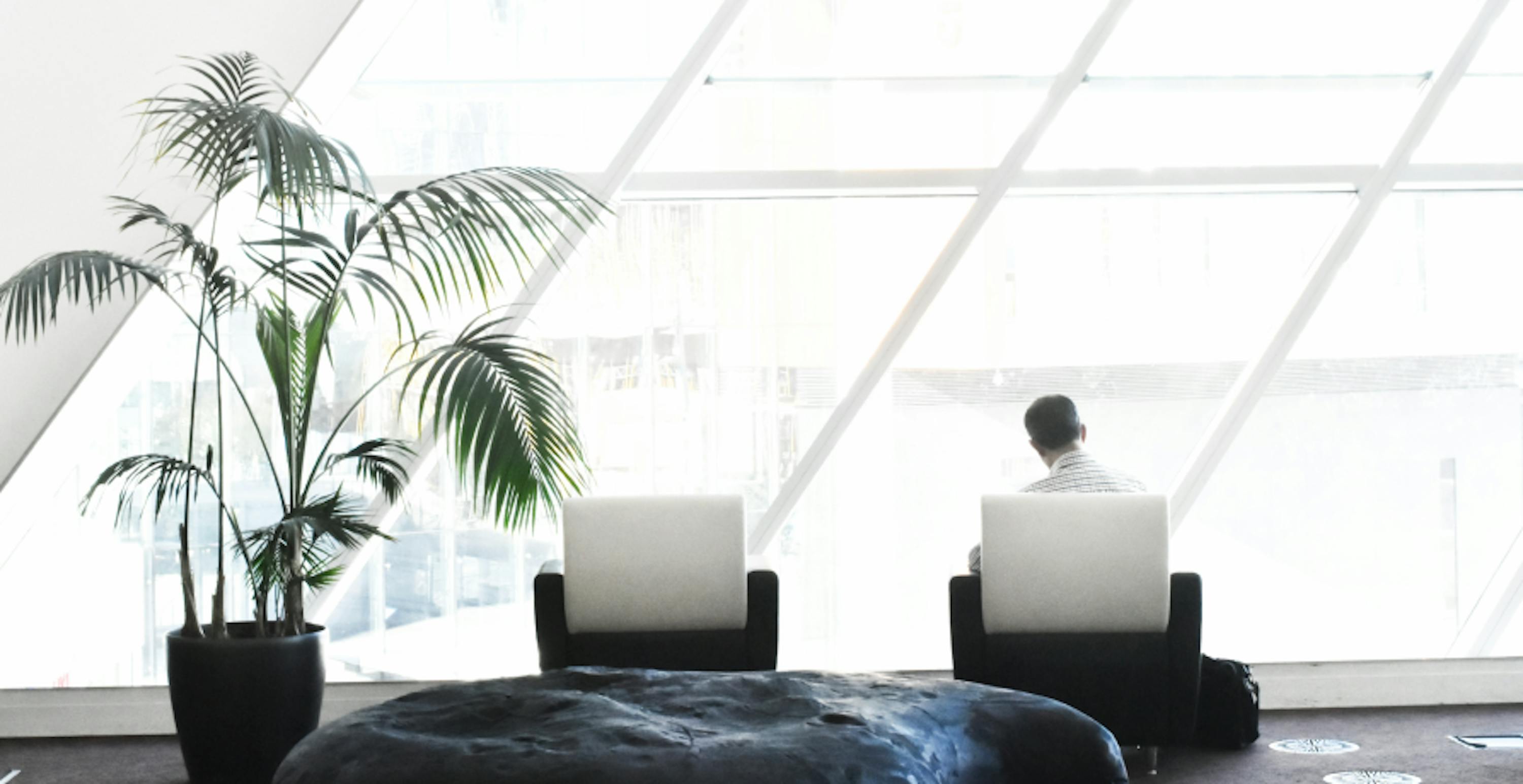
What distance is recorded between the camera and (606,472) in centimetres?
557

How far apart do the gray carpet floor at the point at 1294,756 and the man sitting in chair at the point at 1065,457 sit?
0.83 m

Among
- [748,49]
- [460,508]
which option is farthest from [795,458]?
[748,49]

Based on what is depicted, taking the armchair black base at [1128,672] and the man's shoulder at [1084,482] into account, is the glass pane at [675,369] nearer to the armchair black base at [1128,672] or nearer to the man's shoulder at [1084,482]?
the man's shoulder at [1084,482]

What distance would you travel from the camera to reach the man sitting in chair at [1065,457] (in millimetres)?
4422

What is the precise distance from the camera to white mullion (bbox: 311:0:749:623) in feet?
17.2

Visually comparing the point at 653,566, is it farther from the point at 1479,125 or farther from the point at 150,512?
the point at 1479,125

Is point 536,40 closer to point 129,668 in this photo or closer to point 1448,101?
point 129,668

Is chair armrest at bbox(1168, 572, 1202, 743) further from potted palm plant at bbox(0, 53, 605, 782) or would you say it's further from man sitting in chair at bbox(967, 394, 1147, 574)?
potted palm plant at bbox(0, 53, 605, 782)

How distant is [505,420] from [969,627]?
147 centimetres

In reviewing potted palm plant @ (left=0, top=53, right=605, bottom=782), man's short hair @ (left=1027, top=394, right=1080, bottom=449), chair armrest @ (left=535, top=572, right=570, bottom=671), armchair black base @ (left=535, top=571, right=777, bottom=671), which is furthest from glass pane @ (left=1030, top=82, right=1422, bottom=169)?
chair armrest @ (left=535, top=572, right=570, bottom=671)

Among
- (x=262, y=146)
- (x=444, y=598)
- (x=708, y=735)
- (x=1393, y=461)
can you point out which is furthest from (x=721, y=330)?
(x=708, y=735)

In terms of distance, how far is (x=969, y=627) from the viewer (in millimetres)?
3990

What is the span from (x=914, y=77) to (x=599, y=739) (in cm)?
403

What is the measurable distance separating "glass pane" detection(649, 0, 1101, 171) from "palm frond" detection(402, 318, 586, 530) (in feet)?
5.36
